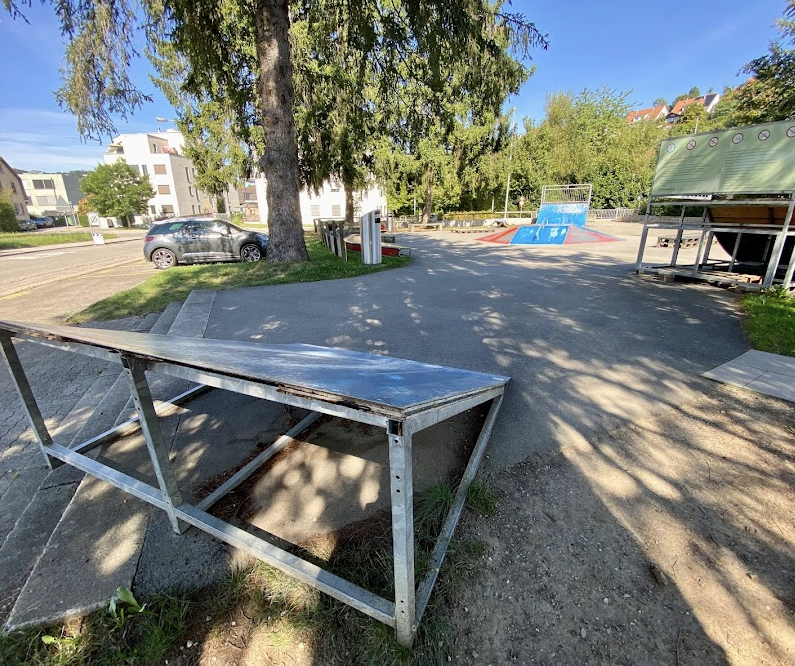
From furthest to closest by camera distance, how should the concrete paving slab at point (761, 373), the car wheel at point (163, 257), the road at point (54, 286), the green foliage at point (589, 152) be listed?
1. the green foliage at point (589, 152)
2. the car wheel at point (163, 257)
3. the road at point (54, 286)
4. the concrete paving slab at point (761, 373)

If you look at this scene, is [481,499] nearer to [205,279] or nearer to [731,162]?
[731,162]

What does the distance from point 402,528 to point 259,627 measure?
897mm

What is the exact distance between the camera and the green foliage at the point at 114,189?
5373 cm

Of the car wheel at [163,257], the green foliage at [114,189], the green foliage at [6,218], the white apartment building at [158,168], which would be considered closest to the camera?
the car wheel at [163,257]

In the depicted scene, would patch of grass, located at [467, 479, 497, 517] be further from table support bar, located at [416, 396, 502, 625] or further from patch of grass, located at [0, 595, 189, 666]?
patch of grass, located at [0, 595, 189, 666]

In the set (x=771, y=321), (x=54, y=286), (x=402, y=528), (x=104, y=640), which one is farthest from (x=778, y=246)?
(x=54, y=286)

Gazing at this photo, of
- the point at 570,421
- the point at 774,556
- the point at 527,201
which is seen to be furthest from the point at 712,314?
the point at 527,201

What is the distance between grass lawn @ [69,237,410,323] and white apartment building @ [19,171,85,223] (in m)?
86.4

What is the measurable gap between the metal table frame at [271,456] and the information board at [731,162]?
25.6 ft

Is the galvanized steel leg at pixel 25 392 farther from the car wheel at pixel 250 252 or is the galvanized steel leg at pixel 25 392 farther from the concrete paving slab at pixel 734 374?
the car wheel at pixel 250 252

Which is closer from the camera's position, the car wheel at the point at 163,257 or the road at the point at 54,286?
the road at the point at 54,286

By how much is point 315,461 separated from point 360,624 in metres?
1.23

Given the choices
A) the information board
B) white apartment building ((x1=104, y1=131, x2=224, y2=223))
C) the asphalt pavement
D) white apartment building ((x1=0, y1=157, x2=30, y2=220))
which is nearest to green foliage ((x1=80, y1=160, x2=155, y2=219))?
white apartment building ((x1=104, y1=131, x2=224, y2=223))

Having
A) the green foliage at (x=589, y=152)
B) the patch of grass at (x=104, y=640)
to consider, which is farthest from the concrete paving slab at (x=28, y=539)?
the green foliage at (x=589, y=152)
